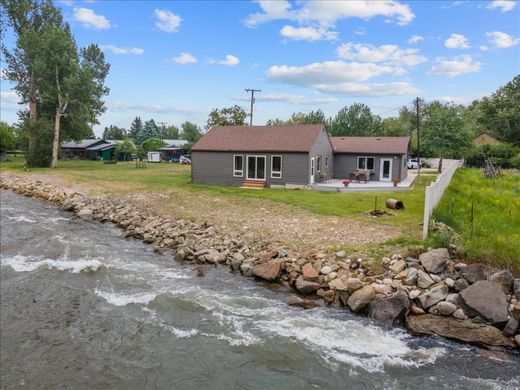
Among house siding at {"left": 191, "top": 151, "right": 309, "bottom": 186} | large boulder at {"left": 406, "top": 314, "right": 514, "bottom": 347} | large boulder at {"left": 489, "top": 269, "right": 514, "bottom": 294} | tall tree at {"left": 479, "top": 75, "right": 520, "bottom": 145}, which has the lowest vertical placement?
large boulder at {"left": 406, "top": 314, "right": 514, "bottom": 347}

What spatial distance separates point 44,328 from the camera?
7.91 metres

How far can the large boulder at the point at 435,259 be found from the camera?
925cm

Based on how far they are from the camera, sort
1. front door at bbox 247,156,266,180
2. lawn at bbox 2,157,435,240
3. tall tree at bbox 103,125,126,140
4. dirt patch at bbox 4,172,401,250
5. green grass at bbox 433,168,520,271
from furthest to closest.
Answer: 1. tall tree at bbox 103,125,126,140
2. front door at bbox 247,156,266,180
3. lawn at bbox 2,157,435,240
4. dirt patch at bbox 4,172,401,250
5. green grass at bbox 433,168,520,271

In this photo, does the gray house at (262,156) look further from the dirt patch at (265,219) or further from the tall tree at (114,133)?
the tall tree at (114,133)

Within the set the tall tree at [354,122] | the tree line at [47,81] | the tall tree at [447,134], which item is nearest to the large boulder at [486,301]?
the tall tree at [447,134]

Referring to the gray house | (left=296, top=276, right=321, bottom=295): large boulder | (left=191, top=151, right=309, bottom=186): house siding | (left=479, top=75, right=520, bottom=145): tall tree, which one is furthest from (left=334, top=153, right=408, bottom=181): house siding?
(left=479, top=75, right=520, bottom=145): tall tree

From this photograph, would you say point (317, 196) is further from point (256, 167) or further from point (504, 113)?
point (504, 113)

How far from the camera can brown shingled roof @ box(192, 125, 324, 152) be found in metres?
23.9

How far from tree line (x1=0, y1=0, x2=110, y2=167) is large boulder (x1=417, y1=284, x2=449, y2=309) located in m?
34.7

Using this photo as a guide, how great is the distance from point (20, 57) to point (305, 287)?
3847 cm

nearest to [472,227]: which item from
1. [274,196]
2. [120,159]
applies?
[274,196]

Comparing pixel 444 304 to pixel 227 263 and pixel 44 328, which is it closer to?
pixel 227 263

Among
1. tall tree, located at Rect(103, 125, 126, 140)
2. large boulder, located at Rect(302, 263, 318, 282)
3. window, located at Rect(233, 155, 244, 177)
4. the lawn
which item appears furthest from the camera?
tall tree, located at Rect(103, 125, 126, 140)

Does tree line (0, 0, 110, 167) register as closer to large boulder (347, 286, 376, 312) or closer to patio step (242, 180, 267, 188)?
patio step (242, 180, 267, 188)
